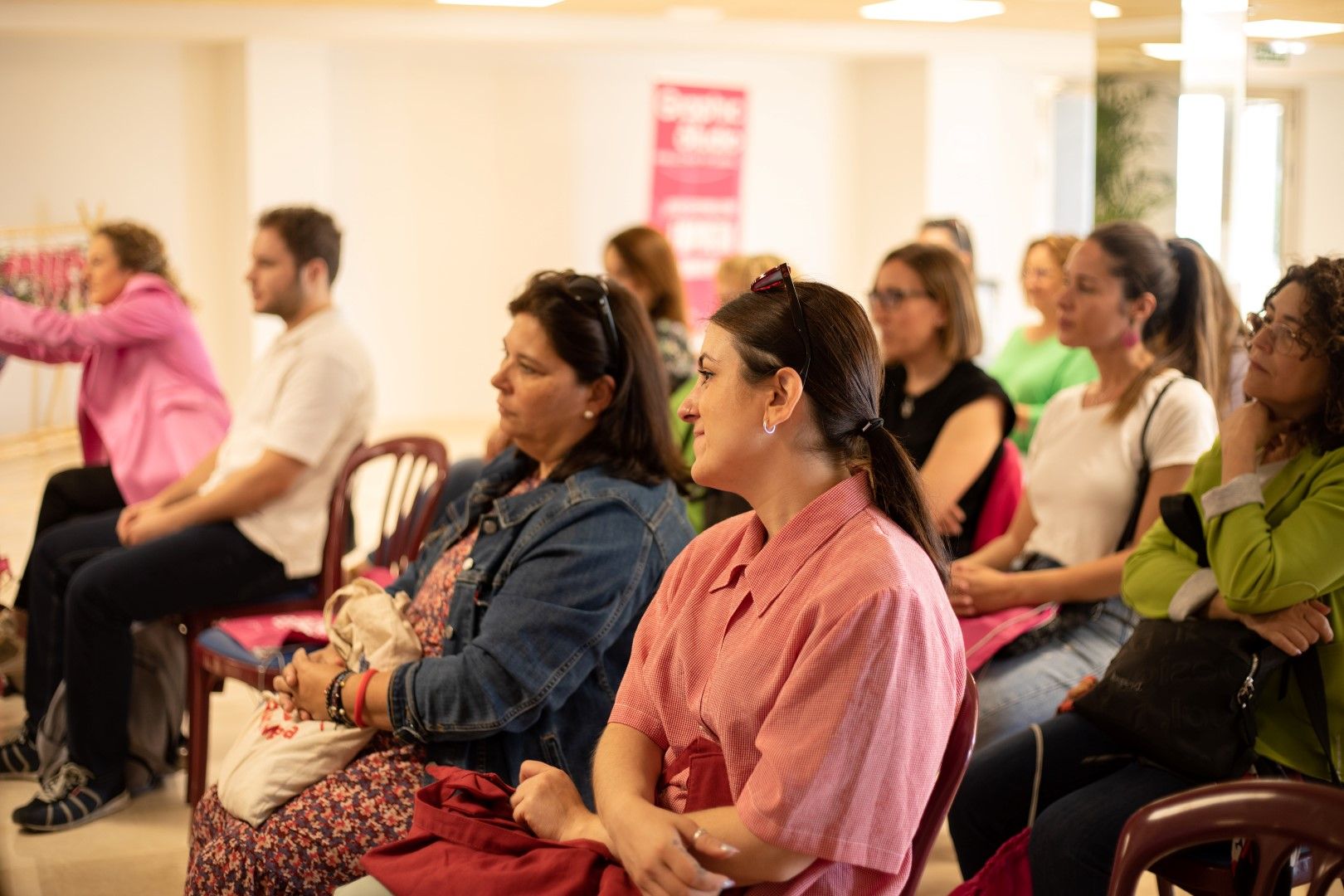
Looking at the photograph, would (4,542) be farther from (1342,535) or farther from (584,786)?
(1342,535)

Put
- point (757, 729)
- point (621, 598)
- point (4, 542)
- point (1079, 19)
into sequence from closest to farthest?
point (757, 729)
point (621, 598)
point (4, 542)
point (1079, 19)

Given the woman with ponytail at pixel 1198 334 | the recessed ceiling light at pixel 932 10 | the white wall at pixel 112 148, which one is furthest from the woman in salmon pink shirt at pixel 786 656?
the white wall at pixel 112 148

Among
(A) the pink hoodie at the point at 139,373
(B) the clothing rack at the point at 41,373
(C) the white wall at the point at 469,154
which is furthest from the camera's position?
(C) the white wall at the point at 469,154

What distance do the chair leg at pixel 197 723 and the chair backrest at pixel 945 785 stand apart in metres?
2.11

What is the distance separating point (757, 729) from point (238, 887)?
0.97m

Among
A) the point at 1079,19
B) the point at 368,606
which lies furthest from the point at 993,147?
the point at 368,606

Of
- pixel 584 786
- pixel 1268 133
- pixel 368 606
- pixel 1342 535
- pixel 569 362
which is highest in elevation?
pixel 1268 133

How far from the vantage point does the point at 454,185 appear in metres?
10.3

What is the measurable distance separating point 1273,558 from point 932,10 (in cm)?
723

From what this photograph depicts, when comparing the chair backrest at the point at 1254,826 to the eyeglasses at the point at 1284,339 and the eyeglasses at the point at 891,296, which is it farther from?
the eyeglasses at the point at 891,296

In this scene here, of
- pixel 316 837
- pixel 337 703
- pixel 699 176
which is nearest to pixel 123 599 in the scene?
pixel 337 703

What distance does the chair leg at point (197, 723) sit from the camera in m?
3.24

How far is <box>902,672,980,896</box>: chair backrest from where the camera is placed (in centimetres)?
161

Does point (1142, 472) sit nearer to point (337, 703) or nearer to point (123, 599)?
point (337, 703)
